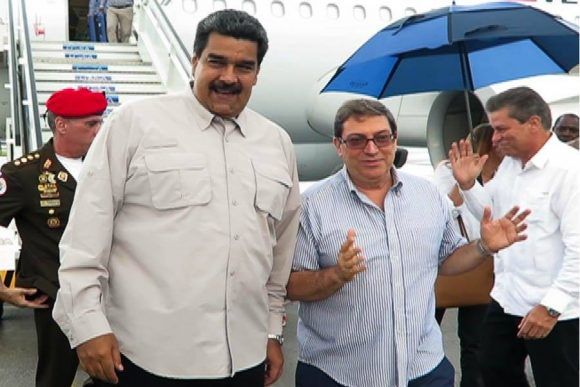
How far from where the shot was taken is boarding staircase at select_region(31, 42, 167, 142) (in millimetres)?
7312

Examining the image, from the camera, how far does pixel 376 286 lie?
7.13 feet

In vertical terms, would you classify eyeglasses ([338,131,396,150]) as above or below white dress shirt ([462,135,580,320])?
above

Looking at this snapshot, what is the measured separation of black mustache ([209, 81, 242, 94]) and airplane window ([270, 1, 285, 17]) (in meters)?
8.09

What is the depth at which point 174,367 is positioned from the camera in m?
1.94

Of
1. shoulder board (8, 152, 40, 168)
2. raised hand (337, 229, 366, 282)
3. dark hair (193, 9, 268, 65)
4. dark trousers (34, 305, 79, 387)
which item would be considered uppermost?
dark hair (193, 9, 268, 65)

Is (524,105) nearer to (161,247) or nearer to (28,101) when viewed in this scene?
(161,247)

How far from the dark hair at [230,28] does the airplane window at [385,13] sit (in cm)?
872

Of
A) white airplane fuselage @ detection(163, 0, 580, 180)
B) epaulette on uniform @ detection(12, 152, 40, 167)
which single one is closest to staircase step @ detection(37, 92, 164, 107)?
white airplane fuselage @ detection(163, 0, 580, 180)

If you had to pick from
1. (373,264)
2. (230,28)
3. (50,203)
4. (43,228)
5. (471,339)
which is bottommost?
(471,339)

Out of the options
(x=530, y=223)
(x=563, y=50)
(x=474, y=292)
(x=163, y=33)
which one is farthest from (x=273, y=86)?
(x=530, y=223)

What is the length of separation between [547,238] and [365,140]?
0.96m

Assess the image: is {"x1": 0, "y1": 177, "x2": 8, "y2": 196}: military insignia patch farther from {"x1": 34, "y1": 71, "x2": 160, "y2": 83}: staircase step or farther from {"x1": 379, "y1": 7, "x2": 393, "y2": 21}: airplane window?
{"x1": 379, "y1": 7, "x2": 393, "y2": 21}: airplane window

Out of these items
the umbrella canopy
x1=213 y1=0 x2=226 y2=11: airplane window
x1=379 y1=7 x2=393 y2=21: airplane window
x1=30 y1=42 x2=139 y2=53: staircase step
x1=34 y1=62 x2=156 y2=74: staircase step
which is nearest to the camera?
the umbrella canopy

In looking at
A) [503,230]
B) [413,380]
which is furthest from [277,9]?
[413,380]
